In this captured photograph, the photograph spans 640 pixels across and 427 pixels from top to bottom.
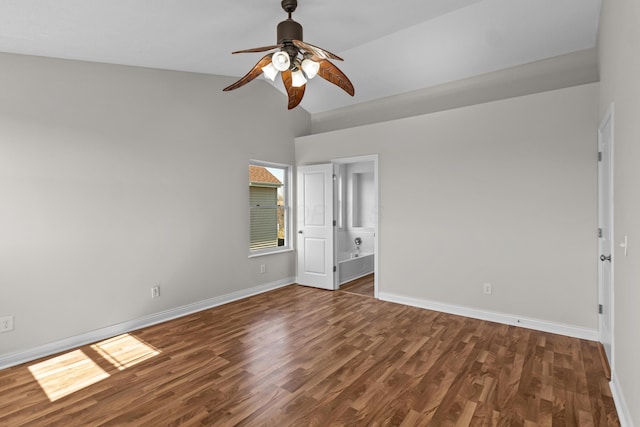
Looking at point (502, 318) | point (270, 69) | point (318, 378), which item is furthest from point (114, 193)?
point (502, 318)

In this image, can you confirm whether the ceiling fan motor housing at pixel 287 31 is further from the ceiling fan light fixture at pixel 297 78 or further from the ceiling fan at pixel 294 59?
the ceiling fan light fixture at pixel 297 78

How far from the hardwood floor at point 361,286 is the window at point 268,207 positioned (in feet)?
4.05

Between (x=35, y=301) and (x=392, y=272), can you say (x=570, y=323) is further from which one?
(x=35, y=301)

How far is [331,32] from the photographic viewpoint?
3258mm

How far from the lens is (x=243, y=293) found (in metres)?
4.63

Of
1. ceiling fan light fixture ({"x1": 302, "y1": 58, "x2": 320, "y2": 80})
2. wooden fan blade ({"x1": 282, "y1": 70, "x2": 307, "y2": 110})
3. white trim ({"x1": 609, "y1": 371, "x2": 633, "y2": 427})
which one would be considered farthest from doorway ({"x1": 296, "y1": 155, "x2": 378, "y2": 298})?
white trim ({"x1": 609, "y1": 371, "x2": 633, "y2": 427})

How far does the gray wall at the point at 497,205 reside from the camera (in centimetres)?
322

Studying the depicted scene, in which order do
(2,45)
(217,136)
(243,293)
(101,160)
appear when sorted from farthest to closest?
(243,293) < (217,136) < (101,160) < (2,45)

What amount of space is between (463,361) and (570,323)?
145cm

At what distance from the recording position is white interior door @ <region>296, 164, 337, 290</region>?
5070 mm

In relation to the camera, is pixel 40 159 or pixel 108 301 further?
pixel 108 301

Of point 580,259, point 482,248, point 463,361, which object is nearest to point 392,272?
point 482,248

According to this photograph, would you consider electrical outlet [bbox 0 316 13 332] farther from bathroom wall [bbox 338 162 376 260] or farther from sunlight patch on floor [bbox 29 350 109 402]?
bathroom wall [bbox 338 162 376 260]

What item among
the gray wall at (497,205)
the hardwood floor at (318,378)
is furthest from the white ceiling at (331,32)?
the hardwood floor at (318,378)
